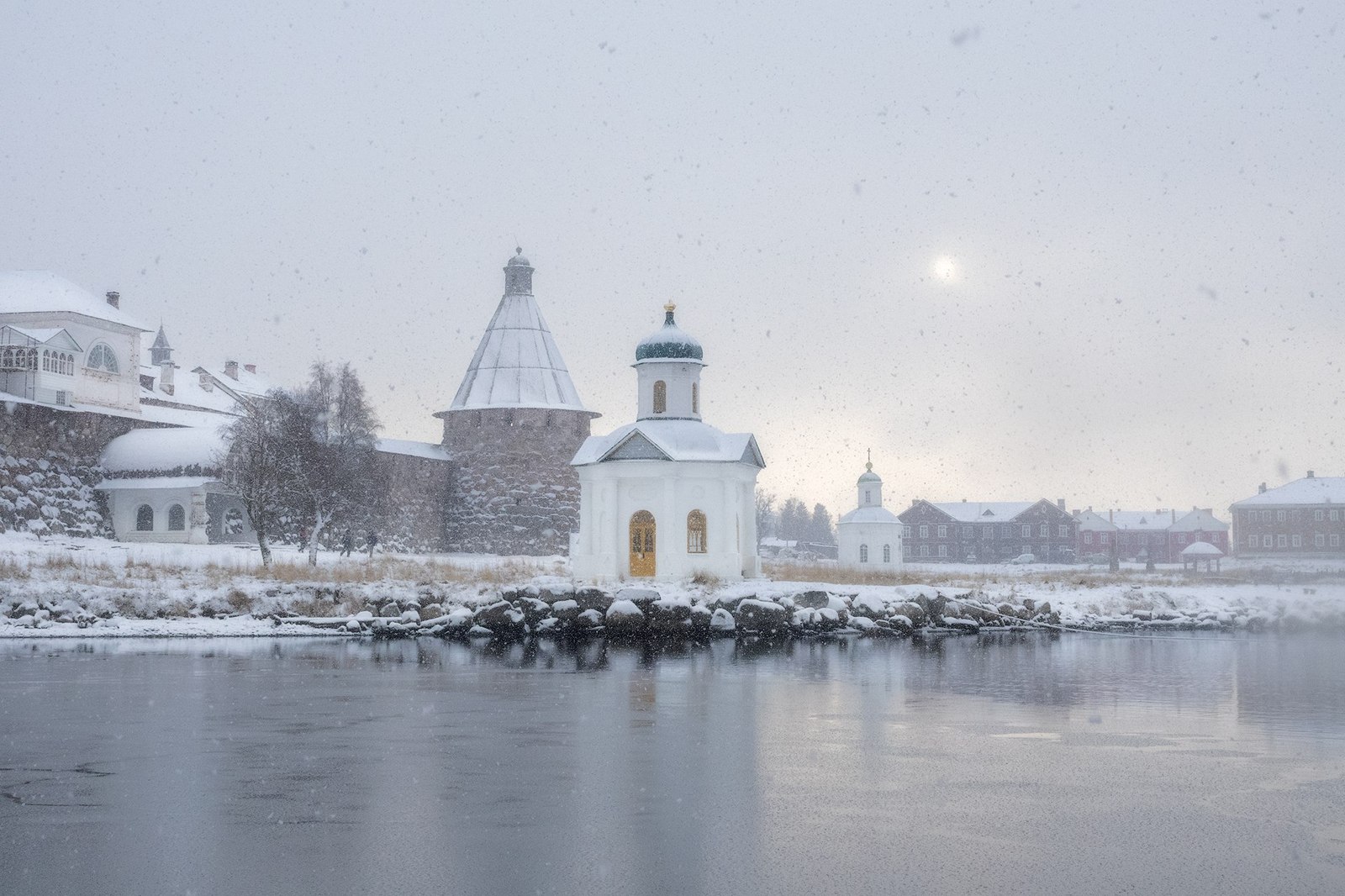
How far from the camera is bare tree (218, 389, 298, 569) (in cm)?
3516

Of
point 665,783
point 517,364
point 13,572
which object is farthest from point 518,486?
point 665,783

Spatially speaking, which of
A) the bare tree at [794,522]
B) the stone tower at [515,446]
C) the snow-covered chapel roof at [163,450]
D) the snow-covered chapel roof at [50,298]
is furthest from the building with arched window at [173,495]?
the bare tree at [794,522]

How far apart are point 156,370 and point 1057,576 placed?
37399mm

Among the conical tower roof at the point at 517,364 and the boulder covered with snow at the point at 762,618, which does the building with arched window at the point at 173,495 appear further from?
the boulder covered with snow at the point at 762,618

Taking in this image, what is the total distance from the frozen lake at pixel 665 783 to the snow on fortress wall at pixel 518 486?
30209 millimetres

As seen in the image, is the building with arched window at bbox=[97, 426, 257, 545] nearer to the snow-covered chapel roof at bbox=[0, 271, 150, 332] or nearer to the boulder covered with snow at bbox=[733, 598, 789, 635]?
the snow-covered chapel roof at bbox=[0, 271, 150, 332]

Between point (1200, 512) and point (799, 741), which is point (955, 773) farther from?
point (1200, 512)

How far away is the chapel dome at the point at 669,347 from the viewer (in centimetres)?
3212

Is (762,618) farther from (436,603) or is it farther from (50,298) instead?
(50,298)

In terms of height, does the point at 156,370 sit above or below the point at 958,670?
above

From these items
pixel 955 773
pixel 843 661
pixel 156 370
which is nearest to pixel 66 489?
pixel 156 370

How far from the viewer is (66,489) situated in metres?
39.7

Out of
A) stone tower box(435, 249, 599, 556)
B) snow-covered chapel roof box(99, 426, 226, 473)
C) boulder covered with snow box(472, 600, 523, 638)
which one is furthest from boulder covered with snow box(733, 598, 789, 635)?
stone tower box(435, 249, 599, 556)

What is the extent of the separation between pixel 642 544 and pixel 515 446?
1653 cm
